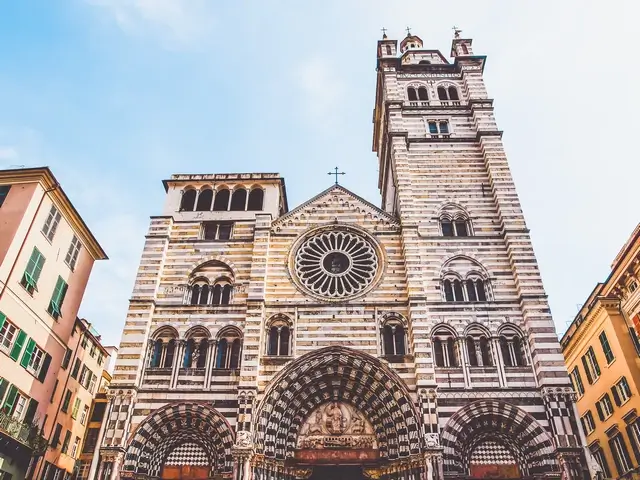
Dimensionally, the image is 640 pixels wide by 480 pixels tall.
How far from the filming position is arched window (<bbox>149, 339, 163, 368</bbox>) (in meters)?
19.7

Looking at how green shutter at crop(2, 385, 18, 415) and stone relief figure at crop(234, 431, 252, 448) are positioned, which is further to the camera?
stone relief figure at crop(234, 431, 252, 448)

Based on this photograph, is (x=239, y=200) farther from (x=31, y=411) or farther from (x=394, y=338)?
(x=31, y=411)

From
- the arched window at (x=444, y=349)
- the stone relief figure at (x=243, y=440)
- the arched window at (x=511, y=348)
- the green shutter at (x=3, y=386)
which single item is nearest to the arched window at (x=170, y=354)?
the stone relief figure at (x=243, y=440)

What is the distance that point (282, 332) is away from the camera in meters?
20.3

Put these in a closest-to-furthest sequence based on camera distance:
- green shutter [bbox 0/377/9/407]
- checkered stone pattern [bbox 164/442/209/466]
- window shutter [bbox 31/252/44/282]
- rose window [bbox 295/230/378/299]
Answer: green shutter [bbox 0/377/9/407] < window shutter [bbox 31/252/44/282] < checkered stone pattern [bbox 164/442/209/466] < rose window [bbox 295/230/378/299]

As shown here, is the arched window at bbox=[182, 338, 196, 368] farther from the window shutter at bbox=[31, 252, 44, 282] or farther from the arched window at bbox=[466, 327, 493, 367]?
the arched window at bbox=[466, 327, 493, 367]

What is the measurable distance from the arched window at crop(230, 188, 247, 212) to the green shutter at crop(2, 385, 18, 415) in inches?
431

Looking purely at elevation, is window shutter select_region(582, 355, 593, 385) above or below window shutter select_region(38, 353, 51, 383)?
above

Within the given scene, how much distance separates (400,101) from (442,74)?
12.8 ft

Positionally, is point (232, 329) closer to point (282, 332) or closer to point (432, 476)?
point (282, 332)

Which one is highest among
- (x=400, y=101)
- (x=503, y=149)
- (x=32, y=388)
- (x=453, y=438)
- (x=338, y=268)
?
(x=400, y=101)

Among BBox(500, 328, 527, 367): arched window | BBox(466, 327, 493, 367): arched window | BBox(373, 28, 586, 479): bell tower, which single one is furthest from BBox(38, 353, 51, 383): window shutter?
BBox(500, 328, 527, 367): arched window

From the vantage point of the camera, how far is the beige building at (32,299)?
16.9m

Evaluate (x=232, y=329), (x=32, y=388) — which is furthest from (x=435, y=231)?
(x=32, y=388)
